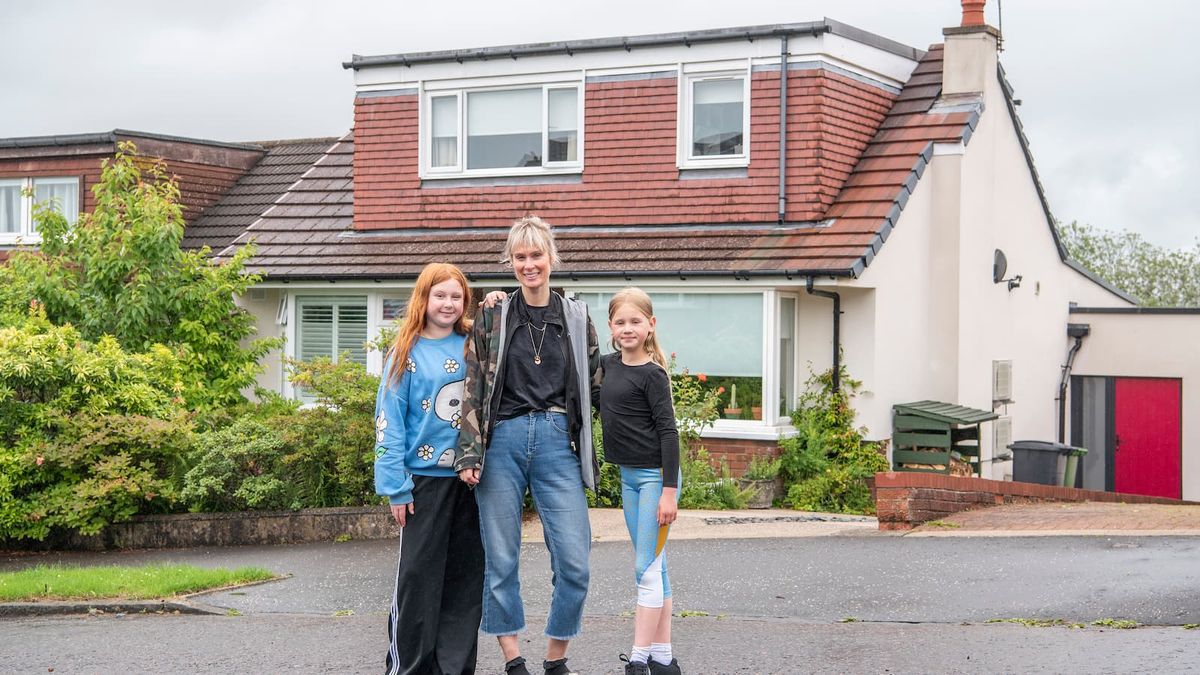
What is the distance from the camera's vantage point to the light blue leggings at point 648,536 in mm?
6875

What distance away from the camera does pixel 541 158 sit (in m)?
20.1

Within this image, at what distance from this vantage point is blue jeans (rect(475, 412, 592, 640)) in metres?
6.71

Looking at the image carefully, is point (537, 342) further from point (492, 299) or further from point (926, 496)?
point (926, 496)

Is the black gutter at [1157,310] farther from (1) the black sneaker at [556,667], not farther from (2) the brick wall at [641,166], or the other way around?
(1) the black sneaker at [556,667]

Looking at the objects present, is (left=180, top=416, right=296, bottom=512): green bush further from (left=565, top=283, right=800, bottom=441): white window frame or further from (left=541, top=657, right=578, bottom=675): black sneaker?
(left=541, top=657, right=578, bottom=675): black sneaker

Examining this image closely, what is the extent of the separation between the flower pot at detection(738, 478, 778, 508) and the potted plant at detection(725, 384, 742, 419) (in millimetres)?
923

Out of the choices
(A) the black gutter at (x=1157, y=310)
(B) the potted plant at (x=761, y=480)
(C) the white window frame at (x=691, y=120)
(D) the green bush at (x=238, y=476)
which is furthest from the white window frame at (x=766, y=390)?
(A) the black gutter at (x=1157, y=310)

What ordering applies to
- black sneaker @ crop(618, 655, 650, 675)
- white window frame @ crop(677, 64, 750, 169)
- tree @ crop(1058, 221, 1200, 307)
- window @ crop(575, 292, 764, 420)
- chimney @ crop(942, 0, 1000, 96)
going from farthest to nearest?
tree @ crop(1058, 221, 1200, 307)
chimney @ crop(942, 0, 1000, 96)
white window frame @ crop(677, 64, 750, 169)
window @ crop(575, 292, 764, 420)
black sneaker @ crop(618, 655, 650, 675)

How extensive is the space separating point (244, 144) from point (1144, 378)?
15.8 meters

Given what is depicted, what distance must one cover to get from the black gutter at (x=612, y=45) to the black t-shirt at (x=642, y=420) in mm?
12175

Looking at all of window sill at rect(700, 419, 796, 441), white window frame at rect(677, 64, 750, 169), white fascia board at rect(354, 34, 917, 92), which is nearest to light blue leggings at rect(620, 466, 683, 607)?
window sill at rect(700, 419, 796, 441)

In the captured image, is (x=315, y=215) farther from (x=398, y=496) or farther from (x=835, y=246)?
(x=398, y=496)

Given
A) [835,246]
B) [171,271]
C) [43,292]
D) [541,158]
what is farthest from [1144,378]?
[43,292]

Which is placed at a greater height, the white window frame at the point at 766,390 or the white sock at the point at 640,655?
the white window frame at the point at 766,390
